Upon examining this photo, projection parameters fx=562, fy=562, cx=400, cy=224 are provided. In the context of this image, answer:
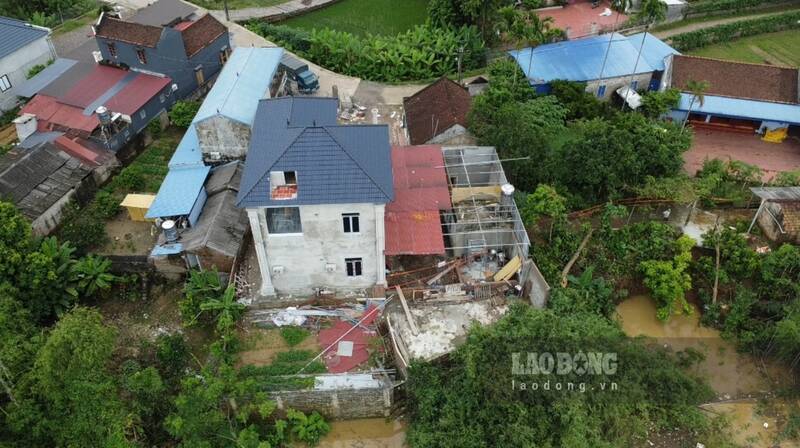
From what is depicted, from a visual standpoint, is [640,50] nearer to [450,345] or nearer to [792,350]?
[792,350]

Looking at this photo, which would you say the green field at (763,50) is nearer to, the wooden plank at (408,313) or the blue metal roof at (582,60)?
the blue metal roof at (582,60)

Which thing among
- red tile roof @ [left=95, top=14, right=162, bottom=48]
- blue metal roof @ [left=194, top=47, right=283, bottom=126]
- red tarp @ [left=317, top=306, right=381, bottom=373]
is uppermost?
red tile roof @ [left=95, top=14, right=162, bottom=48]

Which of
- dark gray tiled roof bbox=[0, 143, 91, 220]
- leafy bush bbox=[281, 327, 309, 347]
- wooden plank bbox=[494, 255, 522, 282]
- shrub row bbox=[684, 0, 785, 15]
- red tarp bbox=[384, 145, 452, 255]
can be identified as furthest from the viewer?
shrub row bbox=[684, 0, 785, 15]

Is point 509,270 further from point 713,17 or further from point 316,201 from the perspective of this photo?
point 713,17

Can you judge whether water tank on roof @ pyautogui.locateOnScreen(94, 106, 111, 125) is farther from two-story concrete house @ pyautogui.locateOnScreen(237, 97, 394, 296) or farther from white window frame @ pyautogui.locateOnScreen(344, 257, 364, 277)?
white window frame @ pyautogui.locateOnScreen(344, 257, 364, 277)

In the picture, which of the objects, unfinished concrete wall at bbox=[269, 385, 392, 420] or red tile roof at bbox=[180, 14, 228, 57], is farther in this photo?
red tile roof at bbox=[180, 14, 228, 57]

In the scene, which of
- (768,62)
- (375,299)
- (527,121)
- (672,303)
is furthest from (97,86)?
(768,62)

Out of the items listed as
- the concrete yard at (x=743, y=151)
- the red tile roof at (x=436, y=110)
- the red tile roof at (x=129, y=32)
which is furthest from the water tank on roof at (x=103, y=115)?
the concrete yard at (x=743, y=151)

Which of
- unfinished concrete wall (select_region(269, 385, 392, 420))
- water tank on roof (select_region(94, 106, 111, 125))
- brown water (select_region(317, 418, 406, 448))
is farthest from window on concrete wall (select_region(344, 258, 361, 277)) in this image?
water tank on roof (select_region(94, 106, 111, 125))

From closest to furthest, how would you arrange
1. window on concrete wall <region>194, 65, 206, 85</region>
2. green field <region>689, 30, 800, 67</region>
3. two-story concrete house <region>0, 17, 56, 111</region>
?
two-story concrete house <region>0, 17, 56, 111</region> → window on concrete wall <region>194, 65, 206, 85</region> → green field <region>689, 30, 800, 67</region>
